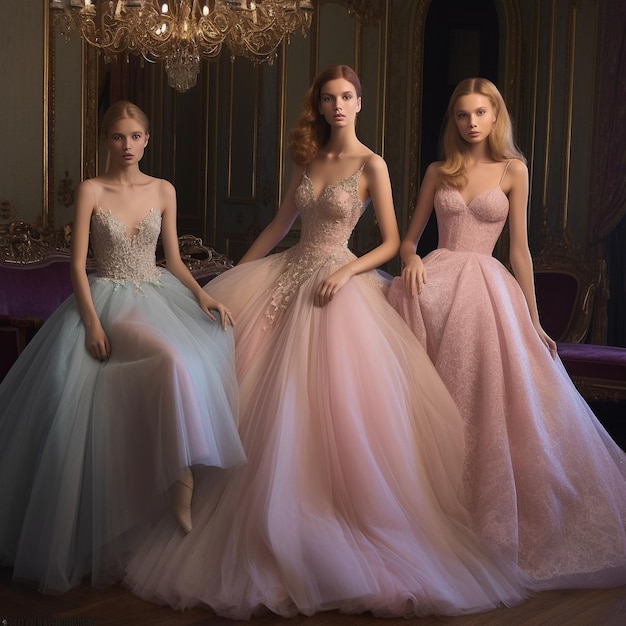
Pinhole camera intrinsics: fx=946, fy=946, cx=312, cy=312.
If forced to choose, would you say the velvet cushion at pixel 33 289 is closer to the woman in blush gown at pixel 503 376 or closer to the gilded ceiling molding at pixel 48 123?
the gilded ceiling molding at pixel 48 123

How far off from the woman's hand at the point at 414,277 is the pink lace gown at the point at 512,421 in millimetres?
34

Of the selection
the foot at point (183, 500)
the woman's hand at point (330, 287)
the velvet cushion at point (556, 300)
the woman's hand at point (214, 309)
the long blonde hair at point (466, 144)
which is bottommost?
the foot at point (183, 500)

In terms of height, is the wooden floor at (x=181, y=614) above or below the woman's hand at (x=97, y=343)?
below

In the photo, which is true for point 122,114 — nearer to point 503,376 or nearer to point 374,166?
point 374,166

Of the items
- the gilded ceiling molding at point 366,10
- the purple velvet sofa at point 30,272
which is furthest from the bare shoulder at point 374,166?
the gilded ceiling molding at point 366,10

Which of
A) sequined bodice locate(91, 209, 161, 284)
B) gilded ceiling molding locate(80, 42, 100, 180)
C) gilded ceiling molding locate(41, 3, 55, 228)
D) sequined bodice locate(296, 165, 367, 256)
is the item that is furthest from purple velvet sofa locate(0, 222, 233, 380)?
sequined bodice locate(296, 165, 367, 256)

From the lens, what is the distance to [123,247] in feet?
12.6

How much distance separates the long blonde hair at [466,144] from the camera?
3.82 meters

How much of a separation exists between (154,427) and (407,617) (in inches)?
41.9

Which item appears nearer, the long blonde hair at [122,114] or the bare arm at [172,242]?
the long blonde hair at [122,114]

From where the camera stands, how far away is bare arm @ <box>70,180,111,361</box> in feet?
11.6

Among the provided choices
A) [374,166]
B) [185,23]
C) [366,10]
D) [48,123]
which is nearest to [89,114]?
[48,123]

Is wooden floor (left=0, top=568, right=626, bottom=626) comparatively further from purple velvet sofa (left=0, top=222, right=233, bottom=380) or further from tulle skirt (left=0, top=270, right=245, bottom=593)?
purple velvet sofa (left=0, top=222, right=233, bottom=380)

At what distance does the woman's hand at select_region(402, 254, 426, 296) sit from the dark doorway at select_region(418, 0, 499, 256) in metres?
4.56
